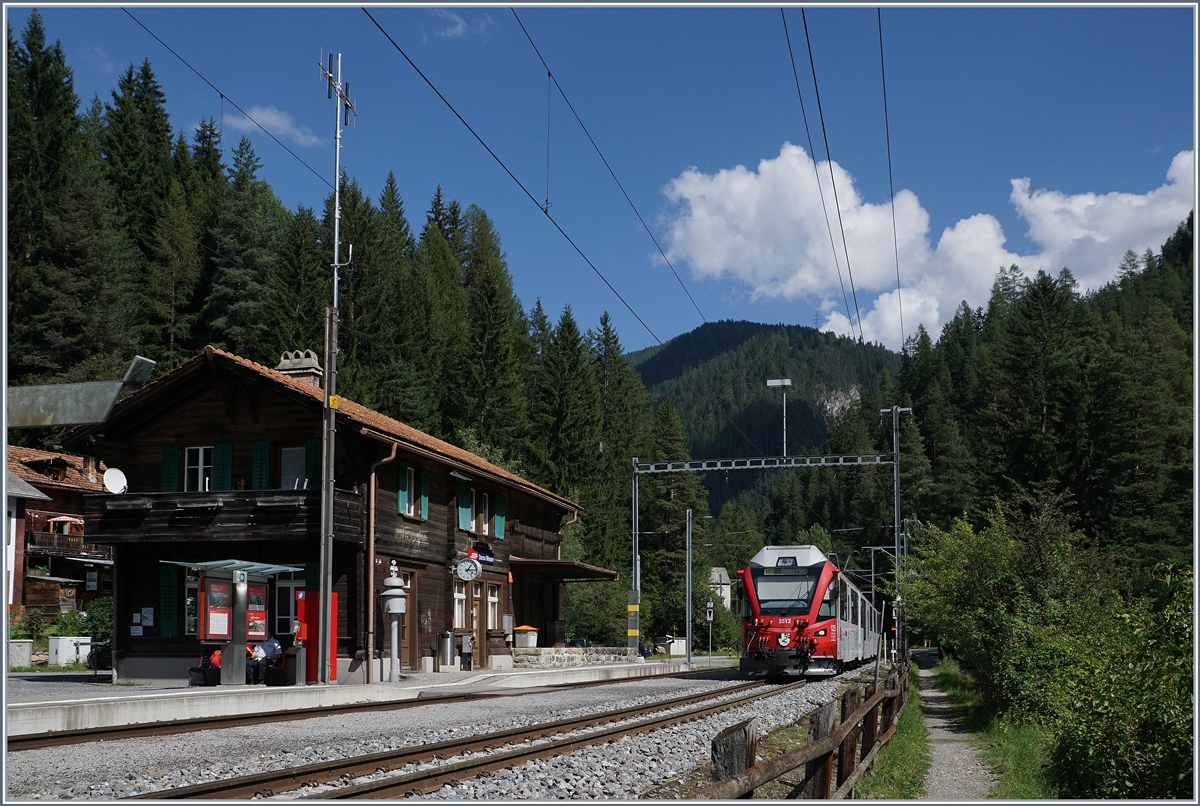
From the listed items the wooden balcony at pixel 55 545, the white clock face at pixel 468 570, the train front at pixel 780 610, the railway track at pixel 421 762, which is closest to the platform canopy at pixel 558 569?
the white clock face at pixel 468 570

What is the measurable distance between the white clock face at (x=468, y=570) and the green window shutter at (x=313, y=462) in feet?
18.3

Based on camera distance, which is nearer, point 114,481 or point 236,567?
point 236,567

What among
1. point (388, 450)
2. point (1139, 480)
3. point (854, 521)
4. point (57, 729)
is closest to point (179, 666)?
point (388, 450)

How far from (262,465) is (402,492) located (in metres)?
3.62

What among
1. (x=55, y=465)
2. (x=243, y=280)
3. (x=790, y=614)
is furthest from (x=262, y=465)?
(x=243, y=280)

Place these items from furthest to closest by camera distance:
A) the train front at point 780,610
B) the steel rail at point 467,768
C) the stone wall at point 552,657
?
the stone wall at point 552,657, the train front at point 780,610, the steel rail at point 467,768

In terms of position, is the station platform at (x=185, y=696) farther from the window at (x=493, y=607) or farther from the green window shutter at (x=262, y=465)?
the green window shutter at (x=262, y=465)

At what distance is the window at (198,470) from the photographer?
2933 centimetres

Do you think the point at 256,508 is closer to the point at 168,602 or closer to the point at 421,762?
the point at 168,602

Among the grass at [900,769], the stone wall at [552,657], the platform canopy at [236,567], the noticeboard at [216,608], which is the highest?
the platform canopy at [236,567]

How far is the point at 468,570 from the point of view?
31.7 meters

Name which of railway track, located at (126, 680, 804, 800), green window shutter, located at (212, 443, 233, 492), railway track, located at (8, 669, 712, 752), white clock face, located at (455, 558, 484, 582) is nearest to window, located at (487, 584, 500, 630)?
white clock face, located at (455, 558, 484, 582)

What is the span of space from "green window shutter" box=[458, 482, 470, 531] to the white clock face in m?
1.59

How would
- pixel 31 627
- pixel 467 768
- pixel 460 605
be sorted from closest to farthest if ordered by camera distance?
1. pixel 467 768
2. pixel 460 605
3. pixel 31 627
